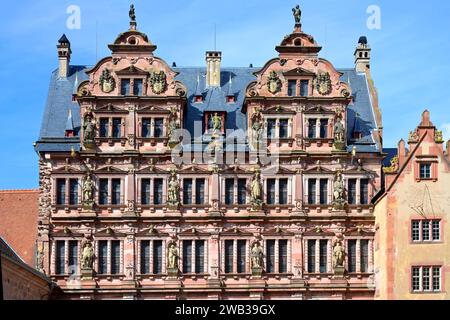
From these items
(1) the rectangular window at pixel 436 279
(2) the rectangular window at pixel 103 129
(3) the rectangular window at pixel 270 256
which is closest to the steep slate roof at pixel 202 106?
(2) the rectangular window at pixel 103 129

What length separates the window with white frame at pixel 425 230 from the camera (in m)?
40.9

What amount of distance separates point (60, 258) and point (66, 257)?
1.34ft

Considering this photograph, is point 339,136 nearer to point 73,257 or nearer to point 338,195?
point 338,195

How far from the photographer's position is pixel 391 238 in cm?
4059

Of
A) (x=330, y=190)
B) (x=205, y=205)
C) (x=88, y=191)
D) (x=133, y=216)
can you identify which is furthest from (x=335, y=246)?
(x=88, y=191)

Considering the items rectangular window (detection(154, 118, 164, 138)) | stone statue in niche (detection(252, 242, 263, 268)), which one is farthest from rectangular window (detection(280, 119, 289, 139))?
rectangular window (detection(154, 118, 164, 138))

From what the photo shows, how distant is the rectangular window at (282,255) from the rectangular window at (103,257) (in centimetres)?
970

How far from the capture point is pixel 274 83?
44031mm

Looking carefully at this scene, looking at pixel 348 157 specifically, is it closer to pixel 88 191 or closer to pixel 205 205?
pixel 205 205

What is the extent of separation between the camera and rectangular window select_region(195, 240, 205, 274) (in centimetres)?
4259

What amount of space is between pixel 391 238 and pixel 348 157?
551 cm

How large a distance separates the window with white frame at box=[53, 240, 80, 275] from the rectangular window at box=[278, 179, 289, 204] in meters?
11.8

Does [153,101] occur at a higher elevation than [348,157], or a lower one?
higher

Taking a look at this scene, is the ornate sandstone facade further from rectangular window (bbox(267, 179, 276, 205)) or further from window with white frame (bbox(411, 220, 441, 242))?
window with white frame (bbox(411, 220, 441, 242))
